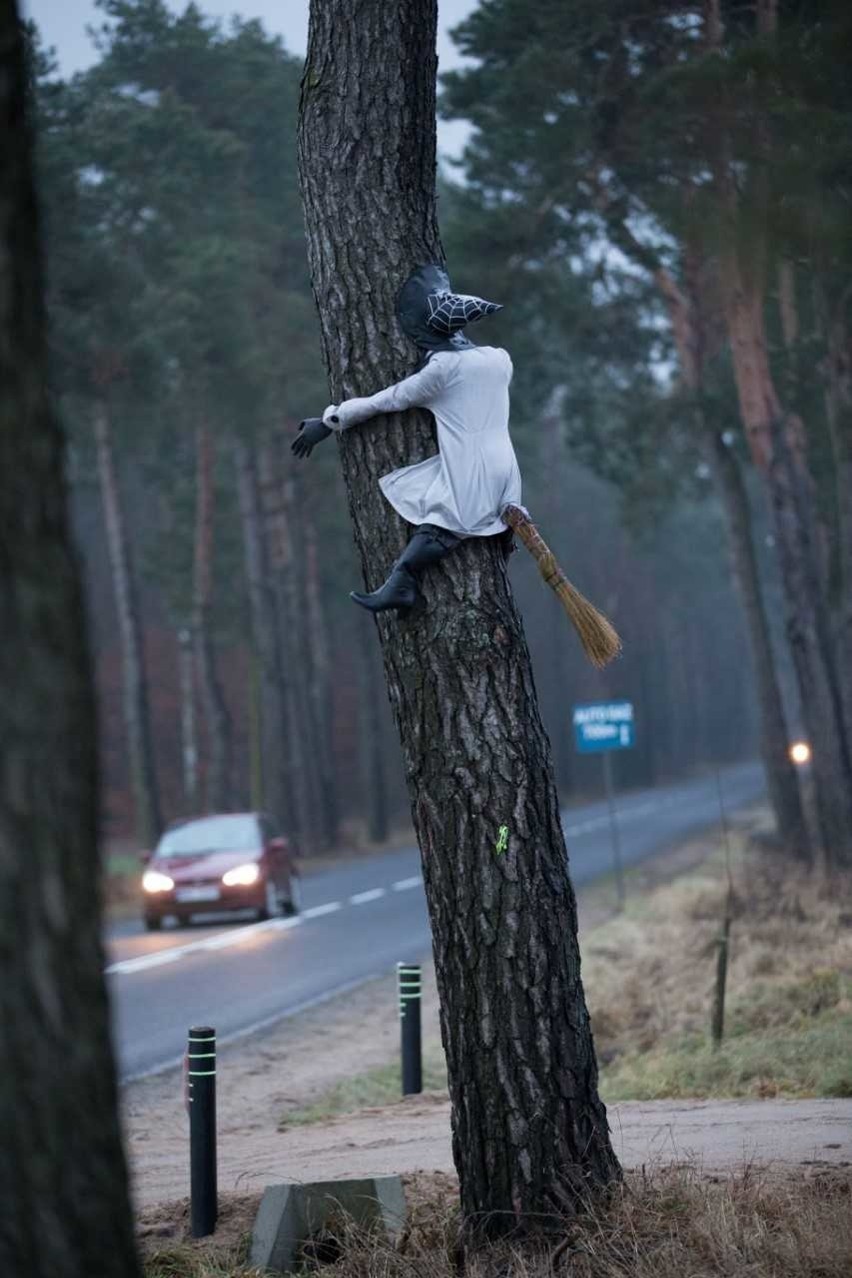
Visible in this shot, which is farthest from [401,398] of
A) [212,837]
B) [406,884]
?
[406,884]

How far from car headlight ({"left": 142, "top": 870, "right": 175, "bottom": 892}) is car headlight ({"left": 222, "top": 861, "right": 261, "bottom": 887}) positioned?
76 cm

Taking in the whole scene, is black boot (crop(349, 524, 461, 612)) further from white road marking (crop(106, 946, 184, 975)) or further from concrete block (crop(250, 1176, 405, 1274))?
white road marking (crop(106, 946, 184, 975))

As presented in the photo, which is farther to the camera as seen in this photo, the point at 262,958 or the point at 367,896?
the point at 367,896

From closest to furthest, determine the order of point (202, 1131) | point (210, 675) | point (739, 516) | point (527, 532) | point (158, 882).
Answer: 1. point (527, 532)
2. point (202, 1131)
3. point (158, 882)
4. point (739, 516)
5. point (210, 675)

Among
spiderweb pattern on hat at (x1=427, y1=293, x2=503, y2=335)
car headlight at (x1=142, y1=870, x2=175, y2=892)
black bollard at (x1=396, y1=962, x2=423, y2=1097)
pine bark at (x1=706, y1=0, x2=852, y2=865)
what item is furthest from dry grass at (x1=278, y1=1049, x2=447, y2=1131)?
car headlight at (x1=142, y1=870, x2=175, y2=892)

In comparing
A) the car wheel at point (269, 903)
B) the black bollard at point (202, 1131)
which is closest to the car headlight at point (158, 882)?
the car wheel at point (269, 903)

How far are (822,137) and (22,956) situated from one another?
61.9ft

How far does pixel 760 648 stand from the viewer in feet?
97.4

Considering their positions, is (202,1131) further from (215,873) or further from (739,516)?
(739,516)

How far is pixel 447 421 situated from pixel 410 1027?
6.17m

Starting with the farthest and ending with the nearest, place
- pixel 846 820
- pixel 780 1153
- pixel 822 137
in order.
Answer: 1. pixel 846 820
2. pixel 822 137
3. pixel 780 1153

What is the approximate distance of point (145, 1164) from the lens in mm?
9727

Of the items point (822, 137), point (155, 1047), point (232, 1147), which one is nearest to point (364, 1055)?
point (155, 1047)

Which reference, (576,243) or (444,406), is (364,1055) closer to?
(444,406)
